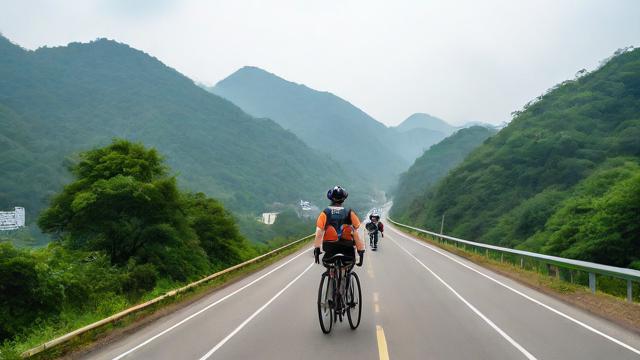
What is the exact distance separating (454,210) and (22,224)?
3571 inches

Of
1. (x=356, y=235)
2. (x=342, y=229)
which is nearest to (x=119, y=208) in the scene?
(x=342, y=229)

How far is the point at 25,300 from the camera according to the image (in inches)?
506

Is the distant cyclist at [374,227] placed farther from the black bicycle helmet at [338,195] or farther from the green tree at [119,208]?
the black bicycle helmet at [338,195]

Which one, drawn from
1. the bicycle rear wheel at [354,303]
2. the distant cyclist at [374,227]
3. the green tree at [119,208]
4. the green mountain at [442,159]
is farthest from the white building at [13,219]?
the green mountain at [442,159]

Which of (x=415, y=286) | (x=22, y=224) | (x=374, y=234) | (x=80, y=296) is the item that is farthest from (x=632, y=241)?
(x=22, y=224)

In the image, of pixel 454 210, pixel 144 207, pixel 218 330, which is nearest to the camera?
pixel 218 330

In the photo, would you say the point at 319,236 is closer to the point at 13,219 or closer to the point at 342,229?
the point at 342,229

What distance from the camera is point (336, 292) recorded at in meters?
8.38

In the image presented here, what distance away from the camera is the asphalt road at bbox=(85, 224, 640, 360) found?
24.4 ft

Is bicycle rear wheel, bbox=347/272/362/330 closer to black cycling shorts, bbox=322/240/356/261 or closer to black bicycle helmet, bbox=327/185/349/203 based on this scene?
black cycling shorts, bbox=322/240/356/261

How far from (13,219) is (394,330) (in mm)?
112160

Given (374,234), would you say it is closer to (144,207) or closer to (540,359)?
(144,207)

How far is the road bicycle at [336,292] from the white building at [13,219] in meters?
102

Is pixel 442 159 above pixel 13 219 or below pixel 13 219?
above
